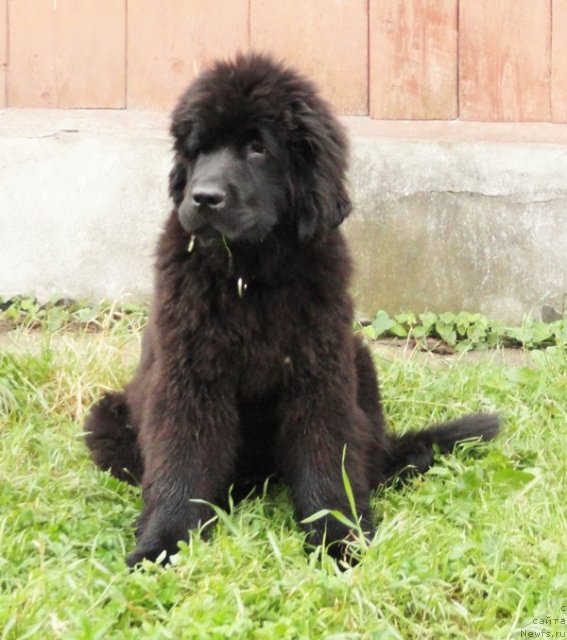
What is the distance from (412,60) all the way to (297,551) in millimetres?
2880

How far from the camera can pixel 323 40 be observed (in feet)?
17.1

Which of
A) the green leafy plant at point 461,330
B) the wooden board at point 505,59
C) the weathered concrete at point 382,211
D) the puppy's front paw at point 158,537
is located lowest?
the puppy's front paw at point 158,537

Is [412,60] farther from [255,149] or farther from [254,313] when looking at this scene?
[254,313]

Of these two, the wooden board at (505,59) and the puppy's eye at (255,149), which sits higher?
the wooden board at (505,59)

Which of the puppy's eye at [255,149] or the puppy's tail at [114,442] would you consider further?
the puppy's tail at [114,442]

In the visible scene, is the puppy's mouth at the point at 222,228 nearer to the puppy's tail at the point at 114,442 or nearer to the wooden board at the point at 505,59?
the puppy's tail at the point at 114,442

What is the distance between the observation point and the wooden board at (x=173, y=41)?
17.1 feet

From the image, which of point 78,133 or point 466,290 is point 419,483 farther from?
point 78,133

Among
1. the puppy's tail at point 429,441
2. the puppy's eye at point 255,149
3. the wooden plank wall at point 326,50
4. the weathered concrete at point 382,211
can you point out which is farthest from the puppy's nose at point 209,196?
the wooden plank wall at point 326,50

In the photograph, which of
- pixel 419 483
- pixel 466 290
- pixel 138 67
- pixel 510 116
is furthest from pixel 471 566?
pixel 138 67

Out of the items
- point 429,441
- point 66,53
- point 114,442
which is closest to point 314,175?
point 429,441

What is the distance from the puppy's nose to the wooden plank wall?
7.27ft

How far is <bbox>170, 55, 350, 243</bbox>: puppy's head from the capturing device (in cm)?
316

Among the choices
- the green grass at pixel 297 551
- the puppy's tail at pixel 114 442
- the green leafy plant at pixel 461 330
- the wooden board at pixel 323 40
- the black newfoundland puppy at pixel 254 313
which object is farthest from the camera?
the wooden board at pixel 323 40
